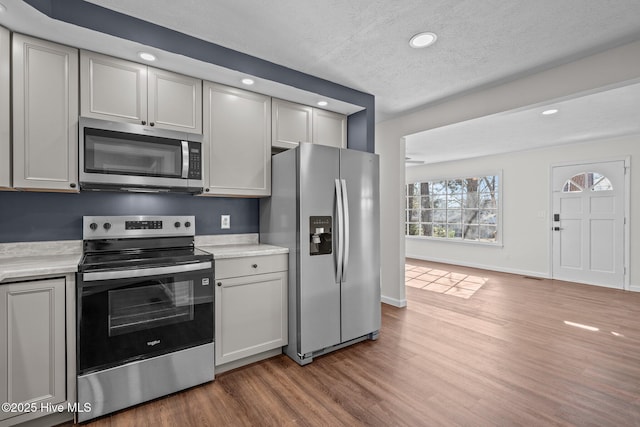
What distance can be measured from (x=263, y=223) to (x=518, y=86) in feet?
9.08

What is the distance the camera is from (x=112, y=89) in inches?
84.7

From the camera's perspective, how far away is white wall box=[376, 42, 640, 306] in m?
2.44

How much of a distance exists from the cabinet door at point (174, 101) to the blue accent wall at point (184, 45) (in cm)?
26

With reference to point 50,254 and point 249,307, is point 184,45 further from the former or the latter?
point 249,307

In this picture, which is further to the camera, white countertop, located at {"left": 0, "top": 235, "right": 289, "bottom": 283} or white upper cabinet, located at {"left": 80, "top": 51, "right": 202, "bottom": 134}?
white upper cabinet, located at {"left": 80, "top": 51, "right": 202, "bottom": 134}

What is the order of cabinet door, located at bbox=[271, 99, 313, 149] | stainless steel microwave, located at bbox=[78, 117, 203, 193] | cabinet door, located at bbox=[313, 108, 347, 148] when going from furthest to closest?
cabinet door, located at bbox=[313, 108, 347, 148], cabinet door, located at bbox=[271, 99, 313, 149], stainless steel microwave, located at bbox=[78, 117, 203, 193]

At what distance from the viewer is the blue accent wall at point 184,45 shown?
184cm

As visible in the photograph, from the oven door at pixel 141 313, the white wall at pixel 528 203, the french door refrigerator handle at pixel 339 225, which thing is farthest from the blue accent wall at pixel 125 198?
the white wall at pixel 528 203

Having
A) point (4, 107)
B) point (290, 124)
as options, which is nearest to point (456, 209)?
point (290, 124)

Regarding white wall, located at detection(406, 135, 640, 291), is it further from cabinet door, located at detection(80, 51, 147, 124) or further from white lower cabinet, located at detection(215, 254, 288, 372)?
cabinet door, located at detection(80, 51, 147, 124)

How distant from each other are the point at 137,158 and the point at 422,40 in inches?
89.5

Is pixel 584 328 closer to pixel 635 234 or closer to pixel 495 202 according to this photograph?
pixel 635 234

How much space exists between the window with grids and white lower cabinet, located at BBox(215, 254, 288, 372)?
5560 millimetres

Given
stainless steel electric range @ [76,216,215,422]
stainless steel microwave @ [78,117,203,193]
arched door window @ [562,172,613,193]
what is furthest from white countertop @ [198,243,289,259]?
arched door window @ [562,172,613,193]
